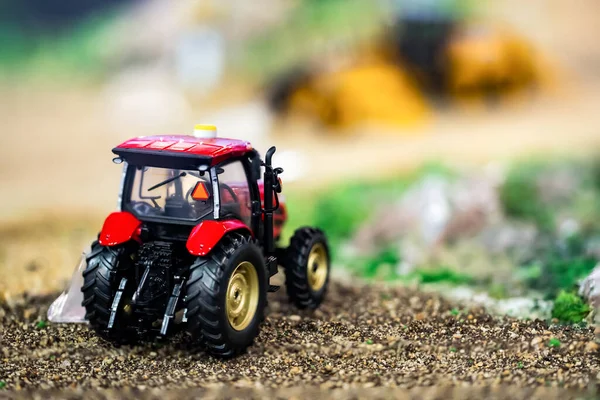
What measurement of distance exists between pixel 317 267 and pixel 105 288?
7.14ft

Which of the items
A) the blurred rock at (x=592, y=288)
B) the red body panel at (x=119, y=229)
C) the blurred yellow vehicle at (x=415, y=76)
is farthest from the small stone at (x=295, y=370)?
the blurred yellow vehicle at (x=415, y=76)

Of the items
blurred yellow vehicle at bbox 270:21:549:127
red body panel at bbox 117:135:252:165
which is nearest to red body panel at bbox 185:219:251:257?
red body panel at bbox 117:135:252:165

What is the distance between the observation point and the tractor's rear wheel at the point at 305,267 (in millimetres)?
6656

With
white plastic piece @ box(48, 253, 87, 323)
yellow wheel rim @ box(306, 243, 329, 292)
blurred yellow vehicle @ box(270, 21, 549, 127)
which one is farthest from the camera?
blurred yellow vehicle @ box(270, 21, 549, 127)

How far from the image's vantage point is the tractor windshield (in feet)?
19.0

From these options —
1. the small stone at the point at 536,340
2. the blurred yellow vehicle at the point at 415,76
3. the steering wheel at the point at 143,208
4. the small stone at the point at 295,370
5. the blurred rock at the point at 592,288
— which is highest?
the blurred yellow vehicle at the point at 415,76

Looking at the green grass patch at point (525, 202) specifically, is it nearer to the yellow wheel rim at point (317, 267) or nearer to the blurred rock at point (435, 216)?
the blurred rock at point (435, 216)

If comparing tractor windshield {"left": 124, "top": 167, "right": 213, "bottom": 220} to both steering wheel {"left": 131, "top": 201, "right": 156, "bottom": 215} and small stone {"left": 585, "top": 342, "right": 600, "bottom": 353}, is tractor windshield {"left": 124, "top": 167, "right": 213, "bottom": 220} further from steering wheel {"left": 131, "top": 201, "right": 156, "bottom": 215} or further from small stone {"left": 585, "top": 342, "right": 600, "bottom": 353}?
small stone {"left": 585, "top": 342, "right": 600, "bottom": 353}

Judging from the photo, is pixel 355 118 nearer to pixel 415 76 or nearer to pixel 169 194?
pixel 415 76

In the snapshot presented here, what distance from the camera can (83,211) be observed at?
12758mm

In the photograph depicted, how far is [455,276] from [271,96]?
42.1 feet

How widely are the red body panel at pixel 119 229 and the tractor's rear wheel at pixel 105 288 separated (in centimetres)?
8

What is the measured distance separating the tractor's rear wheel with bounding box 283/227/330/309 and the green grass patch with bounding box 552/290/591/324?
2136 mm

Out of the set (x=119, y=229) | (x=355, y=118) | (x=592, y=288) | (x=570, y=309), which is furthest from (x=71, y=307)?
(x=355, y=118)
